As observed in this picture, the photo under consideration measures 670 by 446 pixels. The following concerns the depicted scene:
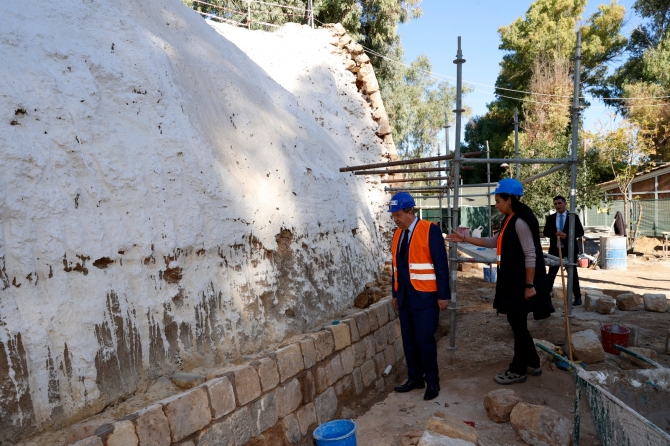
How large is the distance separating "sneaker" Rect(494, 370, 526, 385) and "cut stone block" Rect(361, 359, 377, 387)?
114 cm

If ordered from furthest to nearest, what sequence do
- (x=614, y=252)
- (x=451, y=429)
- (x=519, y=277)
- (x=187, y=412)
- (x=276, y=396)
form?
(x=614, y=252)
(x=519, y=277)
(x=276, y=396)
(x=451, y=429)
(x=187, y=412)

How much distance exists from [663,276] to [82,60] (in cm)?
1208

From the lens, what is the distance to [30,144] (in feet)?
9.47

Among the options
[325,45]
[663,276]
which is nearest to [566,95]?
[663,276]

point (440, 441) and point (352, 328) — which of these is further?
Answer: point (352, 328)

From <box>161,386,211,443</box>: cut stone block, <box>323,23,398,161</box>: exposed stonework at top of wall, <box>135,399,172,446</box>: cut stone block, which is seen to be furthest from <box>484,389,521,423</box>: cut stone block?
<box>323,23,398,161</box>: exposed stonework at top of wall

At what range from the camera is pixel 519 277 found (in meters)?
4.24

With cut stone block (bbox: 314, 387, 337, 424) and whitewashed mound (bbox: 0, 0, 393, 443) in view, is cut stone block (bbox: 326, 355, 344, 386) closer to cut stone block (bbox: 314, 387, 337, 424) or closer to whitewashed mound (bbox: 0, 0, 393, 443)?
cut stone block (bbox: 314, 387, 337, 424)

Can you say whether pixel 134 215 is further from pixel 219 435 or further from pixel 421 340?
pixel 421 340

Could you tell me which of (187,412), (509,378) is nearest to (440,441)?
(187,412)

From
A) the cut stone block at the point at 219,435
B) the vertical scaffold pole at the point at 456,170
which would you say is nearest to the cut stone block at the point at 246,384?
the cut stone block at the point at 219,435

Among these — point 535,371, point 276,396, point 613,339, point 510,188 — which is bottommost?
point 535,371

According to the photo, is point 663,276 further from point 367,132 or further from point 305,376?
point 305,376

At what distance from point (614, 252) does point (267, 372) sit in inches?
447
